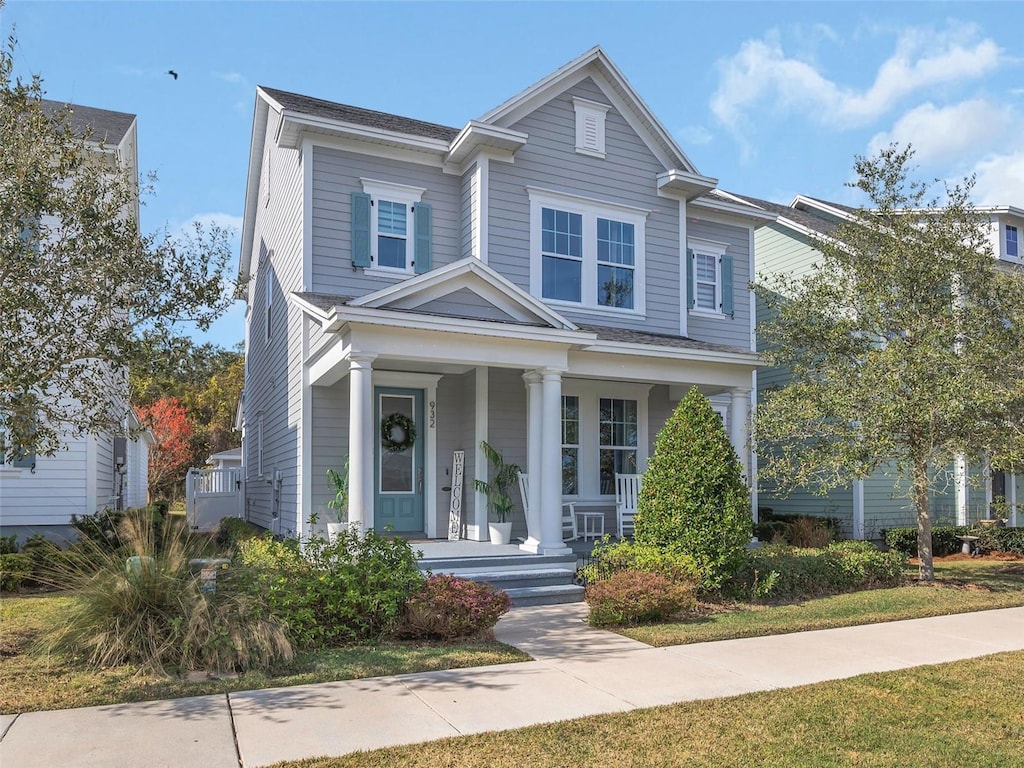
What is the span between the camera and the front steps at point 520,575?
10.2 meters

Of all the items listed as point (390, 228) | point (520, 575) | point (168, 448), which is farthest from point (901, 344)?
point (168, 448)

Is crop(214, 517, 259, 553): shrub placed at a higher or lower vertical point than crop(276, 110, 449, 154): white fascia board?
lower

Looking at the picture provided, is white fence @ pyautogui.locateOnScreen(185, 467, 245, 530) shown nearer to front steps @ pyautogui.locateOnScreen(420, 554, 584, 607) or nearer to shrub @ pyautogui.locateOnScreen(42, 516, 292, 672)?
front steps @ pyautogui.locateOnScreen(420, 554, 584, 607)

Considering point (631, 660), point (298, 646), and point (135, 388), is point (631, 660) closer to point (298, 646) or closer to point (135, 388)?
point (298, 646)

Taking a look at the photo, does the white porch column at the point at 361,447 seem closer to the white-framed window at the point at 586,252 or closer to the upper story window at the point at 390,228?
the upper story window at the point at 390,228

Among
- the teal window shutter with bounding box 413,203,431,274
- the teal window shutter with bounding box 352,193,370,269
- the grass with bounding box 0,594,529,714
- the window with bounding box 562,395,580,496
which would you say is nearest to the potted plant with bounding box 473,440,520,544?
the window with bounding box 562,395,580,496

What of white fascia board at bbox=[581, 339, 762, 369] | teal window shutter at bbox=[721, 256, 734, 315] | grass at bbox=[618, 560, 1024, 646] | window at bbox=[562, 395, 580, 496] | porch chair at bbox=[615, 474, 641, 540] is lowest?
grass at bbox=[618, 560, 1024, 646]

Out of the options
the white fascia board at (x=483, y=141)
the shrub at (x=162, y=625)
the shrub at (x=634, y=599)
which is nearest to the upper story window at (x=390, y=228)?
the white fascia board at (x=483, y=141)

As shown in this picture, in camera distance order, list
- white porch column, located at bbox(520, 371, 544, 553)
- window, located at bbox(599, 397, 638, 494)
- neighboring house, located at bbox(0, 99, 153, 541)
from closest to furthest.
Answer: white porch column, located at bbox(520, 371, 544, 553)
neighboring house, located at bbox(0, 99, 153, 541)
window, located at bbox(599, 397, 638, 494)

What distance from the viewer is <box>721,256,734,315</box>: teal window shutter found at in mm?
15859

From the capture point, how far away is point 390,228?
41.7ft

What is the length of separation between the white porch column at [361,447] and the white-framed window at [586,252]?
416cm

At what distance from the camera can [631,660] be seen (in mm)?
7141

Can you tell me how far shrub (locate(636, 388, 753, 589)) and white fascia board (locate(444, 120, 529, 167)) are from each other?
5214mm
